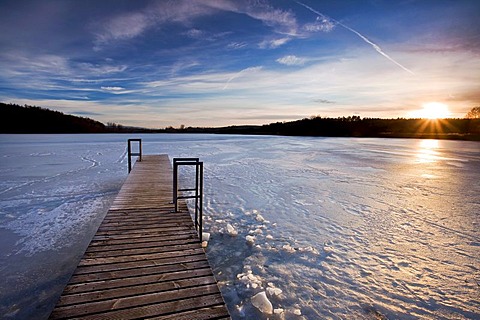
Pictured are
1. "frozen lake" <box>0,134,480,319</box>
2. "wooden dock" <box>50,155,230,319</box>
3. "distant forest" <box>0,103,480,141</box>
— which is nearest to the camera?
"wooden dock" <box>50,155,230,319</box>

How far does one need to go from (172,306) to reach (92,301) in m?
0.70

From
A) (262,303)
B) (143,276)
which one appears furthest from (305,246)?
(143,276)

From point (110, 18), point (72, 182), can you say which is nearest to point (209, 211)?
point (72, 182)

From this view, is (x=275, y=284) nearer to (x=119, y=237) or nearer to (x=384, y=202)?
(x=119, y=237)

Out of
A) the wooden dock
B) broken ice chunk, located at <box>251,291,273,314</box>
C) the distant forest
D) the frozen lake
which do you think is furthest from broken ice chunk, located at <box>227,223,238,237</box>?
the distant forest

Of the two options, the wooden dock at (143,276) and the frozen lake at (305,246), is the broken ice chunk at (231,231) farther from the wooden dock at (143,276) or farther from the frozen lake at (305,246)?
the wooden dock at (143,276)

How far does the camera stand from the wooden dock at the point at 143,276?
2.06m

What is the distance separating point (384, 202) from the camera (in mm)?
Result: 6941

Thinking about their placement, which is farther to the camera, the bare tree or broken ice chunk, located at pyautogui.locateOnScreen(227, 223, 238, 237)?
the bare tree

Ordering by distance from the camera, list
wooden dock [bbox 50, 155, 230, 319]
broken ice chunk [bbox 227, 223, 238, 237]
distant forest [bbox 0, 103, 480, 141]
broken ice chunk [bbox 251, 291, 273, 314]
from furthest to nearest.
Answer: distant forest [bbox 0, 103, 480, 141]
broken ice chunk [bbox 227, 223, 238, 237]
broken ice chunk [bbox 251, 291, 273, 314]
wooden dock [bbox 50, 155, 230, 319]

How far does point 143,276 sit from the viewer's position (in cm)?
252

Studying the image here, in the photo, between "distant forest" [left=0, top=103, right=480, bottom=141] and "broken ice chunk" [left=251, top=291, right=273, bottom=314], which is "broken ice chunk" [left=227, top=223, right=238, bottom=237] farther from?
"distant forest" [left=0, top=103, right=480, bottom=141]

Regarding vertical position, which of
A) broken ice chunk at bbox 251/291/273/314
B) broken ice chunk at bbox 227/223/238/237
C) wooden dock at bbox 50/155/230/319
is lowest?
Result: broken ice chunk at bbox 251/291/273/314

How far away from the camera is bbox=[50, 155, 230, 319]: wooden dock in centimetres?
206
